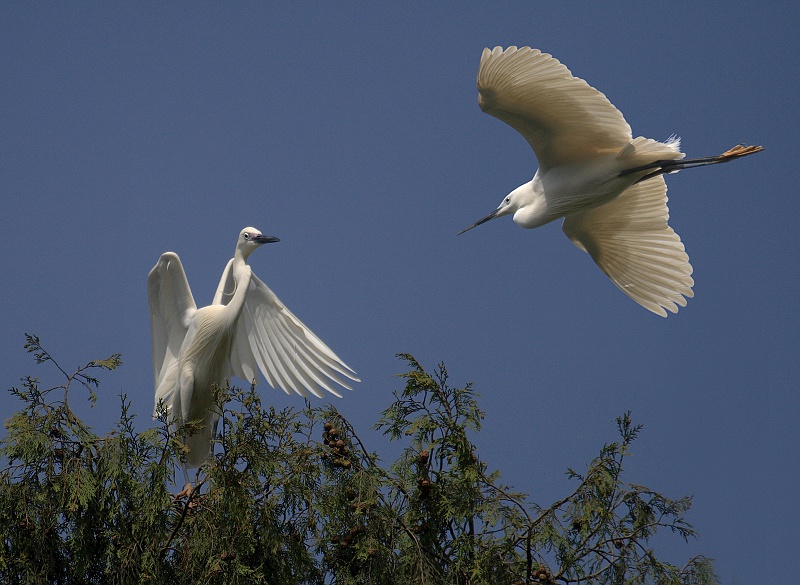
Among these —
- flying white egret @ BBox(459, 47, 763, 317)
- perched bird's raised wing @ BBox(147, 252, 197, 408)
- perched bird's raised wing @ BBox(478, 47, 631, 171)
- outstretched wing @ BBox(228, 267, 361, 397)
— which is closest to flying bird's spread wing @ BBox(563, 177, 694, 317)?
flying white egret @ BBox(459, 47, 763, 317)

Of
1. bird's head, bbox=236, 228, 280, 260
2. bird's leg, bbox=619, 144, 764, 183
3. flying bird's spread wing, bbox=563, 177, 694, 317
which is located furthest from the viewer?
bird's head, bbox=236, 228, 280, 260

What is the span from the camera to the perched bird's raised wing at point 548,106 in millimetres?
6543

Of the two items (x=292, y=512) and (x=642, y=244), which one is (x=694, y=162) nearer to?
(x=642, y=244)

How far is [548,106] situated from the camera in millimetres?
6957

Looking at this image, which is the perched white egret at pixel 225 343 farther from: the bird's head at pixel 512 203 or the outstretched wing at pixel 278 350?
the bird's head at pixel 512 203

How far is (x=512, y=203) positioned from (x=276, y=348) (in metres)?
2.22

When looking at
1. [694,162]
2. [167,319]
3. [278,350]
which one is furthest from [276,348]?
[694,162]

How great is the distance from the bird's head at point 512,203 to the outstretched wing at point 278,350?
147 centimetres

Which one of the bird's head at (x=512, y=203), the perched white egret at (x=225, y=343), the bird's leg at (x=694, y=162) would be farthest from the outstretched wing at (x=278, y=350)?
the bird's leg at (x=694, y=162)

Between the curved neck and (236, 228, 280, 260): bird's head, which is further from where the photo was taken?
(236, 228, 280, 260): bird's head

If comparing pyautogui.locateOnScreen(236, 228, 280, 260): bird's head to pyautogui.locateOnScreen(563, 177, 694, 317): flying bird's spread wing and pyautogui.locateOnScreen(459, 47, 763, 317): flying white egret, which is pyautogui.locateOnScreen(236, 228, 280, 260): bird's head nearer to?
pyautogui.locateOnScreen(459, 47, 763, 317): flying white egret

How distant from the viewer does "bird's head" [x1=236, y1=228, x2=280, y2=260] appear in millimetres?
8523

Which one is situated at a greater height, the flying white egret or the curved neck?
the flying white egret

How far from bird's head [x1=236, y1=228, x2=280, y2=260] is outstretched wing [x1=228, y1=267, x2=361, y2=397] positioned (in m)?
0.28
